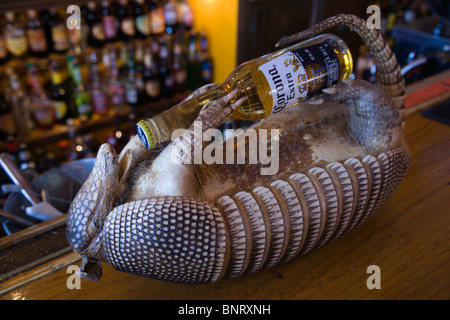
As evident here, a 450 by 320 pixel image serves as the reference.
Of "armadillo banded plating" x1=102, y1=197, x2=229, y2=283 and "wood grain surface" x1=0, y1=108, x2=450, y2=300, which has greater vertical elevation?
"armadillo banded plating" x1=102, y1=197, x2=229, y2=283

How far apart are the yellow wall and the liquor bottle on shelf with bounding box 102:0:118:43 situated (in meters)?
0.56

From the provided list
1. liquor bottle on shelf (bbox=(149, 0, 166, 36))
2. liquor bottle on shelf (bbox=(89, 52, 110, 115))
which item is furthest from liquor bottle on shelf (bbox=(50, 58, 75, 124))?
liquor bottle on shelf (bbox=(149, 0, 166, 36))

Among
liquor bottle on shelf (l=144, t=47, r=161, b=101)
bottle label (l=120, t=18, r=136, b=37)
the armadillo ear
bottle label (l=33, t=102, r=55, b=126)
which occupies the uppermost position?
bottle label (l=120, t=18, r=136, b=37)

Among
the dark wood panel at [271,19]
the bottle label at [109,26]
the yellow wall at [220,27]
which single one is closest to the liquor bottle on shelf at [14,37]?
the bottle label at [109,26]

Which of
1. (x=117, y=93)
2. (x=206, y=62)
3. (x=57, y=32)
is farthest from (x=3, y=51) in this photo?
(x=206, y=62)

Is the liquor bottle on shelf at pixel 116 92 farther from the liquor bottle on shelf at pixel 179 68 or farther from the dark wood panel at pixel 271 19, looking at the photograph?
the dark wood panel at pixel 271 19

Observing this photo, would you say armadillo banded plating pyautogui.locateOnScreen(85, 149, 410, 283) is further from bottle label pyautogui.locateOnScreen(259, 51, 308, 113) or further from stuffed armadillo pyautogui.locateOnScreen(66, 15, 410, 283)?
bottle label pyautogui.locateOnScreen(259, 51, 308, 113)

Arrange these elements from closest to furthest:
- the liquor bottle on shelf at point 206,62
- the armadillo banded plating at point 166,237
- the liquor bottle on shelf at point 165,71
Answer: the armadillo banded plating at point 166,237 → the liquor bottle on shelf at point 165,71 → the liquor bottle on shelf at point 206,62

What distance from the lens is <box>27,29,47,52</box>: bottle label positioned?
191cm

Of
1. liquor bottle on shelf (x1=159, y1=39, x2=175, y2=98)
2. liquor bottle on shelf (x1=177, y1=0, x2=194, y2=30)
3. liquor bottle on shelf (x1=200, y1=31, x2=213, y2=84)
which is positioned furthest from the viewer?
liquor bottle on shelf (x1=200, y1=31, x2=213, y2=84)

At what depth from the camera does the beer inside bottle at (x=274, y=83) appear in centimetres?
66

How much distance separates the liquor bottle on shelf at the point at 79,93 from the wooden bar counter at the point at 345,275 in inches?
57.9

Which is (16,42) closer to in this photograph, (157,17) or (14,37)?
(14,37)

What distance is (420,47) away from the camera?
215 centimetres
